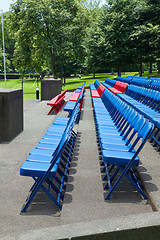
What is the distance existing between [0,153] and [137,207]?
337 cm

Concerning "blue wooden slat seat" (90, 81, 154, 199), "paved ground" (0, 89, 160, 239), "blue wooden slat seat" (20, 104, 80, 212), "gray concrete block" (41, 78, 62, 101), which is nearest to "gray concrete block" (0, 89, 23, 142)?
"paved ground" (0, 89, 160, 239)

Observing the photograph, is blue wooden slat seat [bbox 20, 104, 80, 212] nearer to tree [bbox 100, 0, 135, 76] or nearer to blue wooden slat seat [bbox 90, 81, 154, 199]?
blue wooden slat seat [bbox 90, 81, 154, 199]

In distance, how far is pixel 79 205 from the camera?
3.48 meters

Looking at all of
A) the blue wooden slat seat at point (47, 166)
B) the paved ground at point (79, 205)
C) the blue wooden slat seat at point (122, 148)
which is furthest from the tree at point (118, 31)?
the blue wooden slat seat at point (47, 166)

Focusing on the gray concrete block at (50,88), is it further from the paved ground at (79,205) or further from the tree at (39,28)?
the tree at (39,28)

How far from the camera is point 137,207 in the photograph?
3.40m

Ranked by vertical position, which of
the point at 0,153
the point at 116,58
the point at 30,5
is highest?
the point at 30,5

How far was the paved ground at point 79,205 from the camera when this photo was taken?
266cm

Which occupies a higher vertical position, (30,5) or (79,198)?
(30,5)

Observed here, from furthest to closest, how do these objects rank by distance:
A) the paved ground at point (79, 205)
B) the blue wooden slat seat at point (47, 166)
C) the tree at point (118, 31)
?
the tree at point (118, 31) → the blue wooden slat seat at point (47, 166) → the paved ground at point (79, 205)

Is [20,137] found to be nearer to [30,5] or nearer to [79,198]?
[79,198]

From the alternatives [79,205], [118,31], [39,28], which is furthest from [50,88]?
[118,31]

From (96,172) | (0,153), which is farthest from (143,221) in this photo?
(0,153)

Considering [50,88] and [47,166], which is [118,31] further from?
[47,166]
